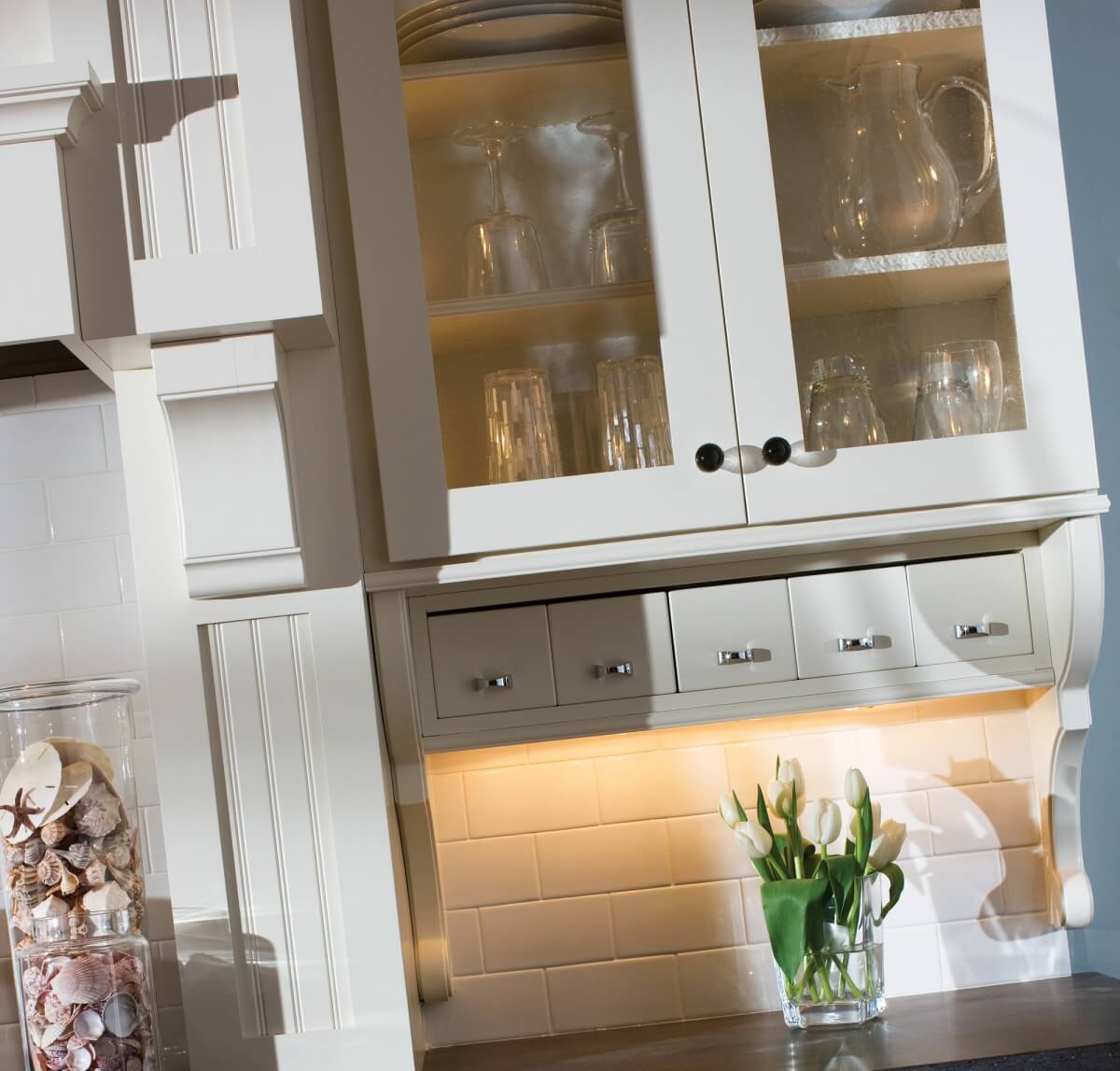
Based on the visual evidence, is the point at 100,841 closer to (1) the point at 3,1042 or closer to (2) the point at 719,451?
(1) the point at 3,1042

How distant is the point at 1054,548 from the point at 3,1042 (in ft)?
4.59

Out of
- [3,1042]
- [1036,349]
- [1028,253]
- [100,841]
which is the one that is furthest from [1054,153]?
[3,1042]

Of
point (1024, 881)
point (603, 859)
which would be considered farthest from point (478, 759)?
point (1024, 881)

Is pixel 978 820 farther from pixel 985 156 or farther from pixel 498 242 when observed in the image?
pixel 498 242

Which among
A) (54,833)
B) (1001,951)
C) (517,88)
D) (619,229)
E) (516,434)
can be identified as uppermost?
(517,88)

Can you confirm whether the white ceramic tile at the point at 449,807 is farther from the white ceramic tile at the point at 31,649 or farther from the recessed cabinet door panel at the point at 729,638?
the white ceramic tile at the point at 31,649

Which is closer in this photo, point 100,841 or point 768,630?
point 100,841

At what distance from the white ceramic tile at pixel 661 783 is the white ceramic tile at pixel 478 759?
11 centimetres

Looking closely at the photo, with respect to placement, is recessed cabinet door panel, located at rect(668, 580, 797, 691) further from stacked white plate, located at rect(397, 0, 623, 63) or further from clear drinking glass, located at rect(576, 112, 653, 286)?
stacked white plate, located at rect(397, 0, 623, 63)

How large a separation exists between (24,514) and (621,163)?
2.80 ft

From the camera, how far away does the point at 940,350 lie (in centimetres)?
133

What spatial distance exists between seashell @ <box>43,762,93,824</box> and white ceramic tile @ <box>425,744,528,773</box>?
47 cm

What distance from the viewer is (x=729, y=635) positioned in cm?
140

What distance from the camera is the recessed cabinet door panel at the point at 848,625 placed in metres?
1.40
